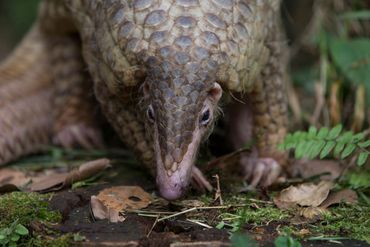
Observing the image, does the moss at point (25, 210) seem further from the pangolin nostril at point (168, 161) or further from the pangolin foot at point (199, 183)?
the pangolin foot at point (199, 183)

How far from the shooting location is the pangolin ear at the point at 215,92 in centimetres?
342

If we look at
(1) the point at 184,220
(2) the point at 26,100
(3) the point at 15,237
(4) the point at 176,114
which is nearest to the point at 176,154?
(4) the point at 176,114

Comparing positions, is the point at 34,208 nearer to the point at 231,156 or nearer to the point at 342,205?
the point at 231,156

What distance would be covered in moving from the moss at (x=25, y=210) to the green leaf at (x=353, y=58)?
2.39m

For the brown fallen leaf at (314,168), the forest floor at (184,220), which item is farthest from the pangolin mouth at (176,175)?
the brown fallen leaf at (314,168)

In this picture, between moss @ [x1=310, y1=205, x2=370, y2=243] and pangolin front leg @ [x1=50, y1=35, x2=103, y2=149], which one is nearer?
moss @ [x1=310, y1=205, x2=370, y2=243]

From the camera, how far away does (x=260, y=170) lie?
4.21 m

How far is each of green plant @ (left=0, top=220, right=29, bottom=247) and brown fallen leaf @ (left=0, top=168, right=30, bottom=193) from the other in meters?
0.73

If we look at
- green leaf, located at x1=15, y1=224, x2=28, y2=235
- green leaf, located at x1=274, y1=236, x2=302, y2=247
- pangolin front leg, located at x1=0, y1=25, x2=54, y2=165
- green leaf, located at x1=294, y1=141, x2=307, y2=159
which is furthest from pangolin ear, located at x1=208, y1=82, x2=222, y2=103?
pangolin front leg, located at x1=0, y1=25, x2=54, y2=165

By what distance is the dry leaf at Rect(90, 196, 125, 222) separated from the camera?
330cm

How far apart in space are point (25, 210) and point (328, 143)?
1.56 meters

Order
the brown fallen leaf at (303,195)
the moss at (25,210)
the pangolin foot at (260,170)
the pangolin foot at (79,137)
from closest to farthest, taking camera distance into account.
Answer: the moss at (25,210), the brown fallen leaf at (303,195), the pangolin foot at (260,170), the pangolin foot at (79,137)

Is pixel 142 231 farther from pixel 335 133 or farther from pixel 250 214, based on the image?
pixel 335 133

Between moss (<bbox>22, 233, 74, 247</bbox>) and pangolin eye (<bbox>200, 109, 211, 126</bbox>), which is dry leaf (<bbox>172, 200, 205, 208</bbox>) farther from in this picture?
moss (<bbox>22, 233, 74, 247</bbox>)
